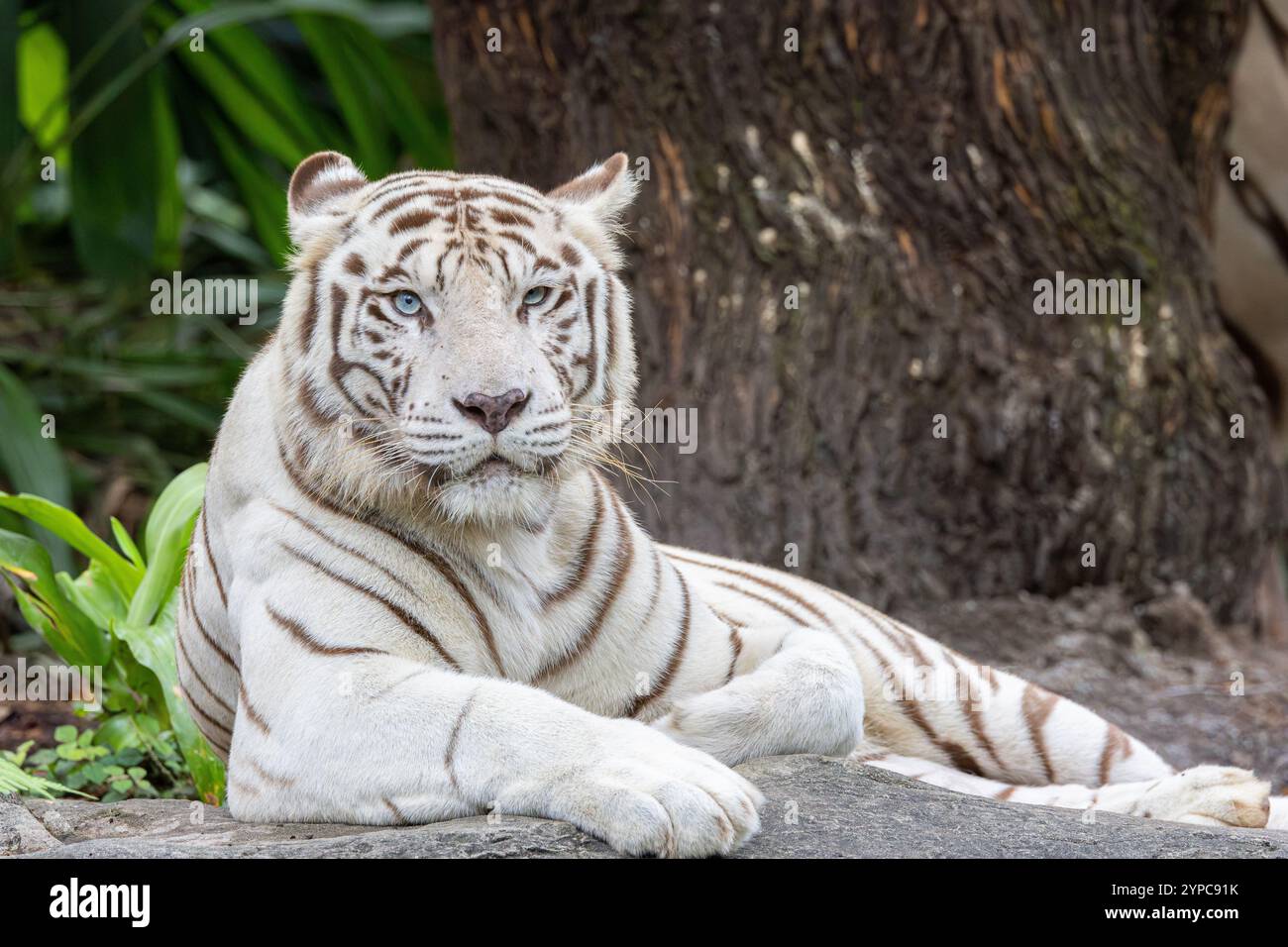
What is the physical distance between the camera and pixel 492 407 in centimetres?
229

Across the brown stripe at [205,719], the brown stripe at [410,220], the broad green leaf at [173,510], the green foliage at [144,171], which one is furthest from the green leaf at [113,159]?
the brown stripe at [410,220]

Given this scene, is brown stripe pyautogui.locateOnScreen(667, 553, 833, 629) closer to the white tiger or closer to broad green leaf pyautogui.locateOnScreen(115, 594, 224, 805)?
the white tiger

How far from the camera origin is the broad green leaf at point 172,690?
3123 mm

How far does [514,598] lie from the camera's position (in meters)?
2.52

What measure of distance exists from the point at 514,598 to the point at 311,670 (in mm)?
394

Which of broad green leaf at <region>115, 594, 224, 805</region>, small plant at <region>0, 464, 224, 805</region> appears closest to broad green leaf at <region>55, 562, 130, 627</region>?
small plant at <region>0, 464, 224, 805</region>

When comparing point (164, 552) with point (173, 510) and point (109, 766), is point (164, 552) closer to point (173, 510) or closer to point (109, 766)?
point (173, 510)

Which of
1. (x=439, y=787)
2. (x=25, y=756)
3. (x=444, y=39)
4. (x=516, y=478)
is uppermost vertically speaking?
(x=444, y=39)

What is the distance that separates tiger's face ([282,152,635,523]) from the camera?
2.33m

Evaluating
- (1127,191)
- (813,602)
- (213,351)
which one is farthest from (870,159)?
(213,351)

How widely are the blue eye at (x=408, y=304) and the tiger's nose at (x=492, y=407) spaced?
217 mm

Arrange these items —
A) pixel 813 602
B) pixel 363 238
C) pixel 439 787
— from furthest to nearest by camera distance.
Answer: pixel 813 602 < pixel 363 238 < pixel 439 787

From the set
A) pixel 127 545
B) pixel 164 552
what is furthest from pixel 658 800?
pixel 127 545

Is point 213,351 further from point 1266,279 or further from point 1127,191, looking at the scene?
point 1266,279
